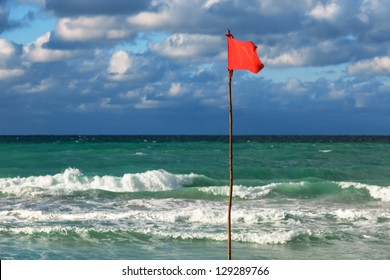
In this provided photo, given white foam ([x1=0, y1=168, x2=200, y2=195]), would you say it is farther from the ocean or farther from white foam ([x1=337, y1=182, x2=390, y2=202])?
white foam ([x1=337, y1=182, x2=390, y2=202])

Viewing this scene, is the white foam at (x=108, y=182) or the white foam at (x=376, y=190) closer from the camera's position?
the white foam at (x=376, y=190)

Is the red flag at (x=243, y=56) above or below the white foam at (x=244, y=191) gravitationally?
above

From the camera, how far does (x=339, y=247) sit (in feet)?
46.5

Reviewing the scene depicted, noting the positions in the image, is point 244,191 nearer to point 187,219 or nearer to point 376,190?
point 376,190

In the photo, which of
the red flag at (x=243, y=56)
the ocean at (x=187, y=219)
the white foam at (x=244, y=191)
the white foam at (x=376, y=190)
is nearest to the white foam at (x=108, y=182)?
the ocean at (x=187, y=219)

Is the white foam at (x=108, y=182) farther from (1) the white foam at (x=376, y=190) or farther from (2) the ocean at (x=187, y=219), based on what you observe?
(1) the white foam at (x=376, y=190)

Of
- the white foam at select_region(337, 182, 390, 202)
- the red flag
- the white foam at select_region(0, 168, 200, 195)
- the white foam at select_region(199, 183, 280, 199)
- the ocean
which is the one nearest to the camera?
the red flag

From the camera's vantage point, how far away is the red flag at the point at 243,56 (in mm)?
7844

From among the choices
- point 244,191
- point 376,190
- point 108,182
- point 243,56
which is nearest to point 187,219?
point 244,191

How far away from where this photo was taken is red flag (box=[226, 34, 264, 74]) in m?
7.84

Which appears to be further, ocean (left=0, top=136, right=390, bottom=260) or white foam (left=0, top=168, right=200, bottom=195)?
white foam (left=0, top=168, right=200, bottom=195)

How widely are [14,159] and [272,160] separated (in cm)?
1739

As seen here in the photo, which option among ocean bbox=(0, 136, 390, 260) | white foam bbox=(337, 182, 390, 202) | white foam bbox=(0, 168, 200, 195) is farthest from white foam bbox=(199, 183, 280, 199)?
white foam bbox=(0, 168, 200, 195)
